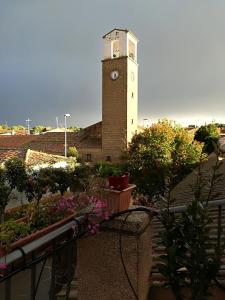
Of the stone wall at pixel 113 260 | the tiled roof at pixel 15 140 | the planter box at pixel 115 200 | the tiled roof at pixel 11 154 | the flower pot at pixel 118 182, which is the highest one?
the tiled roof at pixel 15 140

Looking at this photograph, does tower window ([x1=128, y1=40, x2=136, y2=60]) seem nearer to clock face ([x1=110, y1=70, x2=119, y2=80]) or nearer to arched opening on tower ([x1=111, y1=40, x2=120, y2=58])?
arched opening on tower ([x1=111, y1=40, x2=120, y2=58])

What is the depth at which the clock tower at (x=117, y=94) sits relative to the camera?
112 ft

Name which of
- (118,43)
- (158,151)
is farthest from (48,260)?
(118,43)

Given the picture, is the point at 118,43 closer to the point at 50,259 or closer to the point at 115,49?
the point at 115,49

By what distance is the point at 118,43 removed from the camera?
3538 cm

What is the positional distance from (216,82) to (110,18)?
12.3 m

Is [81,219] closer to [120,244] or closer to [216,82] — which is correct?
[120,244]

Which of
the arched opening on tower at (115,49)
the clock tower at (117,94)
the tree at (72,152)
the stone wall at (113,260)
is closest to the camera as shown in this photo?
the stone wall at (113,260)

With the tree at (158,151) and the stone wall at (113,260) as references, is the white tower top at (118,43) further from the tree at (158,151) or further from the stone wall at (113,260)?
the stone wall at (113,260)

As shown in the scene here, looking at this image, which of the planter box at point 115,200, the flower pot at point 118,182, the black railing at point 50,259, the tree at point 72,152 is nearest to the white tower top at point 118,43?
the tree at point 72,152

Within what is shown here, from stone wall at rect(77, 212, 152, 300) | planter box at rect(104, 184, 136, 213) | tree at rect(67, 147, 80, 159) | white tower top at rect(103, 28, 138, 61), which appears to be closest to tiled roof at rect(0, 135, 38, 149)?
tree at rect(67, 147, 80, 159)

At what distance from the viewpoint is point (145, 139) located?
89.9 feet

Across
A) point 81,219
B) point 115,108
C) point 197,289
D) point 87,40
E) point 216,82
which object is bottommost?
point 197,289

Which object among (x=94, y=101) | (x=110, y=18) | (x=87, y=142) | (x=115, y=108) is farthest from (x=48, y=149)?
(x=110, y=18)
